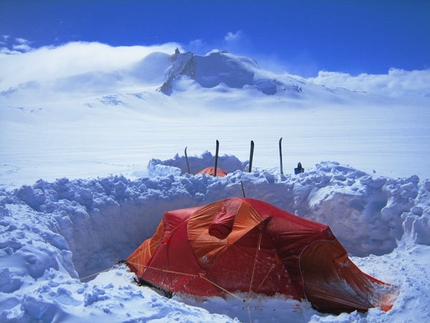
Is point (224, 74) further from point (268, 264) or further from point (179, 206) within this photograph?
Result: point (268, 264)

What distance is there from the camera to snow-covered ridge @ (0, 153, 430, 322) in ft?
17.2

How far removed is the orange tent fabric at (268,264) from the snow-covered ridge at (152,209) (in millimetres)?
1566

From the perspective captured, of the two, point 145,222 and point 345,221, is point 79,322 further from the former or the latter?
point 345,221

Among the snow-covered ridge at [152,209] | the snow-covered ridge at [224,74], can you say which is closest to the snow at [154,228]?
the snow-covered ridge at [152,209]

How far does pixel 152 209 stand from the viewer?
8.10 meters

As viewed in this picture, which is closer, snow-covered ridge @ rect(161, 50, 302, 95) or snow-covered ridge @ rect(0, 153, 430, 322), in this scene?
snow-covered ridge @ rect(0, 153, 430, 322)

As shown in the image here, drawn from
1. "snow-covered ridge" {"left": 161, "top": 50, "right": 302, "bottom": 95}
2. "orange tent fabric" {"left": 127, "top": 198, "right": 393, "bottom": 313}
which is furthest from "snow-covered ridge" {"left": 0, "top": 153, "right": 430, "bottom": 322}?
"snow-covered ridge" {"left": 161, "top": 50, "right": 302, "bottom": 95}

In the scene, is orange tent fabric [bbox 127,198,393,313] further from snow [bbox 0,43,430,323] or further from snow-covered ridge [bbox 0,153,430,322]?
snow-covered ridge [bbox 0,153,430,322]

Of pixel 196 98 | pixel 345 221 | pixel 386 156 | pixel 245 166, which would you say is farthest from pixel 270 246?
pixel 196 98

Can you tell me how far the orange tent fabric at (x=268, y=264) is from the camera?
521 cm

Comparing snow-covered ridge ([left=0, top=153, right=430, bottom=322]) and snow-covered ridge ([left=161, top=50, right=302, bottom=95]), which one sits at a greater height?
snow-covered ridge ([left=161, top=50, right=302, bottom=95])

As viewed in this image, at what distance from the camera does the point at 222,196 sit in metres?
8.46

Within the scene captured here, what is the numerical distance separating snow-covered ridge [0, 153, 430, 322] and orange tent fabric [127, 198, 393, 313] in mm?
1566

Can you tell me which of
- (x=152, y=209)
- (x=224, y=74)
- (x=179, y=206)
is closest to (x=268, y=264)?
(x=179, y=206)
